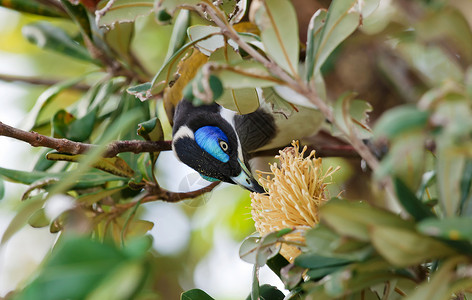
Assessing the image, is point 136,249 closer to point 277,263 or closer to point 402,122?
point 402,122

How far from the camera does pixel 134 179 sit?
902 mm

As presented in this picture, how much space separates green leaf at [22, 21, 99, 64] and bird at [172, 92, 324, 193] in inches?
14.2

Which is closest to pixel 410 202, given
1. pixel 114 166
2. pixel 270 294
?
pixel 270 294

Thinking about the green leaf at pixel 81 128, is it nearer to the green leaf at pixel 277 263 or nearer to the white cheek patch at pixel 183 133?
the white cheek patch at pixel 183 133

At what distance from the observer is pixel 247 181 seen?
2.88ft

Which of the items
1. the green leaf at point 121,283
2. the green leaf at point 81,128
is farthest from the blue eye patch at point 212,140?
the green leaf at point 121,283

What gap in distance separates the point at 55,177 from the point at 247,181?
1.08 ft

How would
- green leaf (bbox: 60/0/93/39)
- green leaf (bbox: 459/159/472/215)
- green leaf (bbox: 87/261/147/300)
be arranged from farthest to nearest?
green leaf (bbox: 60/0/93/39)
green leaf (bbox: 459/159/472/215)
green leaf (bbox: 87/261/147/300)

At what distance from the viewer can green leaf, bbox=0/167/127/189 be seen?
0.84 m

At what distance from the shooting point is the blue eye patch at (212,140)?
0.90m

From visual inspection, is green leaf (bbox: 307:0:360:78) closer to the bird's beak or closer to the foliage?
the foliage

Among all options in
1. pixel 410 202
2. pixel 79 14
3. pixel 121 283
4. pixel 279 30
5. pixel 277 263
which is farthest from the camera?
pixel 79 14

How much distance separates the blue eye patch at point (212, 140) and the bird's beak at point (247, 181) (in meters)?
0.04

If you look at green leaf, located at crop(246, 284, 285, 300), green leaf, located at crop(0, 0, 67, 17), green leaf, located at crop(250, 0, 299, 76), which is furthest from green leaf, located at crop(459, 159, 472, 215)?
green leaf, located at crop(0, 0, 67, 17)
